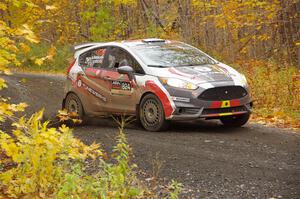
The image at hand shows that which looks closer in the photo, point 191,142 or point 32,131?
point 32,131

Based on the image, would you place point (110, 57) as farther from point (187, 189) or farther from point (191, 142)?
point (187, 189)

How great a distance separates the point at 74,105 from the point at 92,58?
109 centimetres

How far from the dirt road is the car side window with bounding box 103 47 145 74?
119cm

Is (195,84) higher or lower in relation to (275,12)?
lower

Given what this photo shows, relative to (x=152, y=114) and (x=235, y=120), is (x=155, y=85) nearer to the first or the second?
(x=152, y=114)

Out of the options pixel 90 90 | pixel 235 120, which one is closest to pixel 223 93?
pixel 235 120

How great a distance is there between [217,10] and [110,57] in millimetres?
11641

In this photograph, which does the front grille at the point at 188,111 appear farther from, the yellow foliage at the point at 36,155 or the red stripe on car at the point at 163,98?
the yellow foliage at the point at 36,155

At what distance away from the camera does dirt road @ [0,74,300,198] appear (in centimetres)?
639

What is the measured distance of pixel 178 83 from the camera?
377 inches

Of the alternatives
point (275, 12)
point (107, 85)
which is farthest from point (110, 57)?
point (275, 12)

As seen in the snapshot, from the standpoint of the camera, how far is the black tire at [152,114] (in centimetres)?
973

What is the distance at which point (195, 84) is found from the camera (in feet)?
31.0

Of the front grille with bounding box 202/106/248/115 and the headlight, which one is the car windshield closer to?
the headlight
